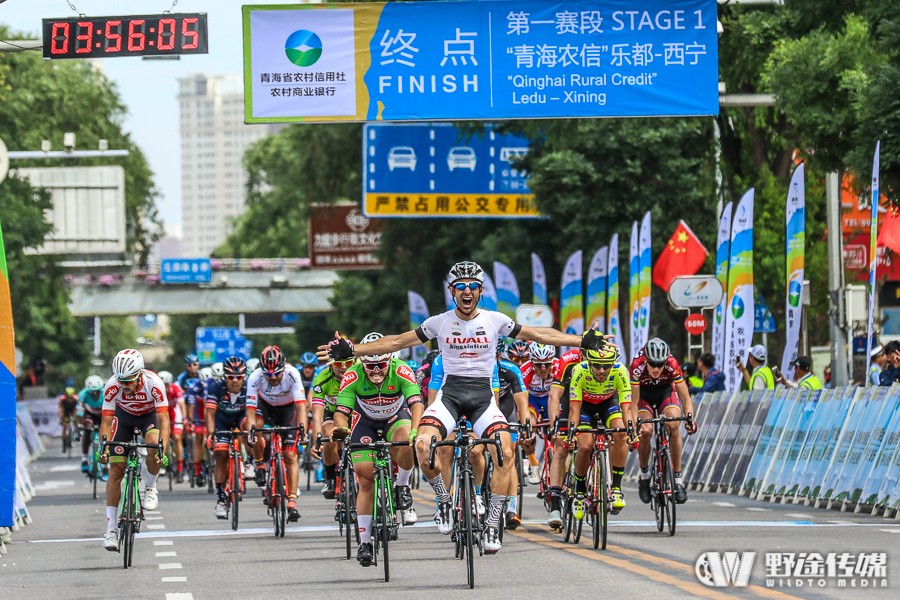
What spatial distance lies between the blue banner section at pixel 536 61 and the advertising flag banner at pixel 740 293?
216 inches

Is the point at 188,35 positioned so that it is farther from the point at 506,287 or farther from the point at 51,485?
the point at 506,287

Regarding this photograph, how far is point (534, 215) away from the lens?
4425 centimetres

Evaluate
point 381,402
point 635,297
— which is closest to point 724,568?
point 381,402

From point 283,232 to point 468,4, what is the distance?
245ft

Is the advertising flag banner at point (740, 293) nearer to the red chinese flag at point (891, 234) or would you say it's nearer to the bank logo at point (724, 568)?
the red chinese flag at point (891, 234)

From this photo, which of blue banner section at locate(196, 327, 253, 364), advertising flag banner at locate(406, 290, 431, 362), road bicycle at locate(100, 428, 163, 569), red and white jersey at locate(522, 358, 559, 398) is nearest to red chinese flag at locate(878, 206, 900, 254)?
red and white jersey at locate(522, 358, 559, 398)

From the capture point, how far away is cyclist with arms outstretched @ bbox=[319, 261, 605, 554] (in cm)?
1441

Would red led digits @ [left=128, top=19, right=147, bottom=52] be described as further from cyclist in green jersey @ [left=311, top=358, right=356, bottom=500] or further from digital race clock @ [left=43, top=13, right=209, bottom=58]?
cyclist in green jersey @ [left=311, top=358, right=356, bottom=500]

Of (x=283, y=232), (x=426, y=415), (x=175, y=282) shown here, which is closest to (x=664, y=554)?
(x=426, y=415)

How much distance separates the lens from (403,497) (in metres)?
17.6

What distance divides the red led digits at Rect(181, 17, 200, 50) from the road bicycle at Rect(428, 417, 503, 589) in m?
7.55

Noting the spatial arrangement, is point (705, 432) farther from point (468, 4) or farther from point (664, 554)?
point (664, 554)

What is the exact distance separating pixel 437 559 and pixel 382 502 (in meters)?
1.86

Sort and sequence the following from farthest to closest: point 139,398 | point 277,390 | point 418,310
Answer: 1. point 418,310
2. point 277,390
3. point 139,398
